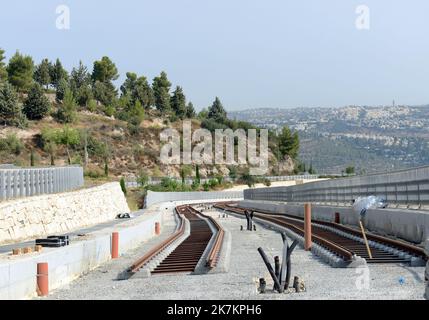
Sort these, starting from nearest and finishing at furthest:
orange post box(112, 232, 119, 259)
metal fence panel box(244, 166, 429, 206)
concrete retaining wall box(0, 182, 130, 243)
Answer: orange post box(112, 232, 119, 259)
metal fence panel box(244, 166, 429, 206)
concrete retaining wall box(0, 182, 130, 243)

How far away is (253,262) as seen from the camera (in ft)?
79.1

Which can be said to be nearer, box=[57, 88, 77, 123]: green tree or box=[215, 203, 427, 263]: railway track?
box=[215, 203, 427, 263]: railway track

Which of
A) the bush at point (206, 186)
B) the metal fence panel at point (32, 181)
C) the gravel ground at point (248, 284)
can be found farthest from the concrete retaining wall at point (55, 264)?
the bush at point (206, 186)

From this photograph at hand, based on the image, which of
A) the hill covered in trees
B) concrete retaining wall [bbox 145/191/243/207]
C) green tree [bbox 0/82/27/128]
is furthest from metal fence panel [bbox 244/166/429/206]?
green tree [bbox 0/82/27/128]

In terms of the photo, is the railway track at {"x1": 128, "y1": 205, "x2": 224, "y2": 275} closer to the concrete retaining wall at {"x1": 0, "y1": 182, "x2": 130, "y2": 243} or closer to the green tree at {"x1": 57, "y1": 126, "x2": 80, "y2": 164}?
the concrete retaining wall at {"x1": 0, "y1": 182, "x2": 130, "y2": 243}

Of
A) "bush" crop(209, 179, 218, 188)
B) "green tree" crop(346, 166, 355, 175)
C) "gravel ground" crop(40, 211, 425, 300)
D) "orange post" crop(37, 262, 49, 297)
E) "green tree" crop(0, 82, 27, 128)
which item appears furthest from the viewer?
"green tree" crop(346, 166, 355, 175)

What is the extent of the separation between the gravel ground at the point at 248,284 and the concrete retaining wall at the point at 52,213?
8566 mm

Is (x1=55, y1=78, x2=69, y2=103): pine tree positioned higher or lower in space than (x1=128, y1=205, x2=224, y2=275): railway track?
higher

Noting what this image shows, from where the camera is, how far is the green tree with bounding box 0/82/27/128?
152 meters

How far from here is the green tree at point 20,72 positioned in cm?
18225

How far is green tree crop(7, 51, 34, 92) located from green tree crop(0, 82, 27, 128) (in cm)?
2691

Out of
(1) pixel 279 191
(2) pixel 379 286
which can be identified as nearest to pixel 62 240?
(2) pixel 379 286
